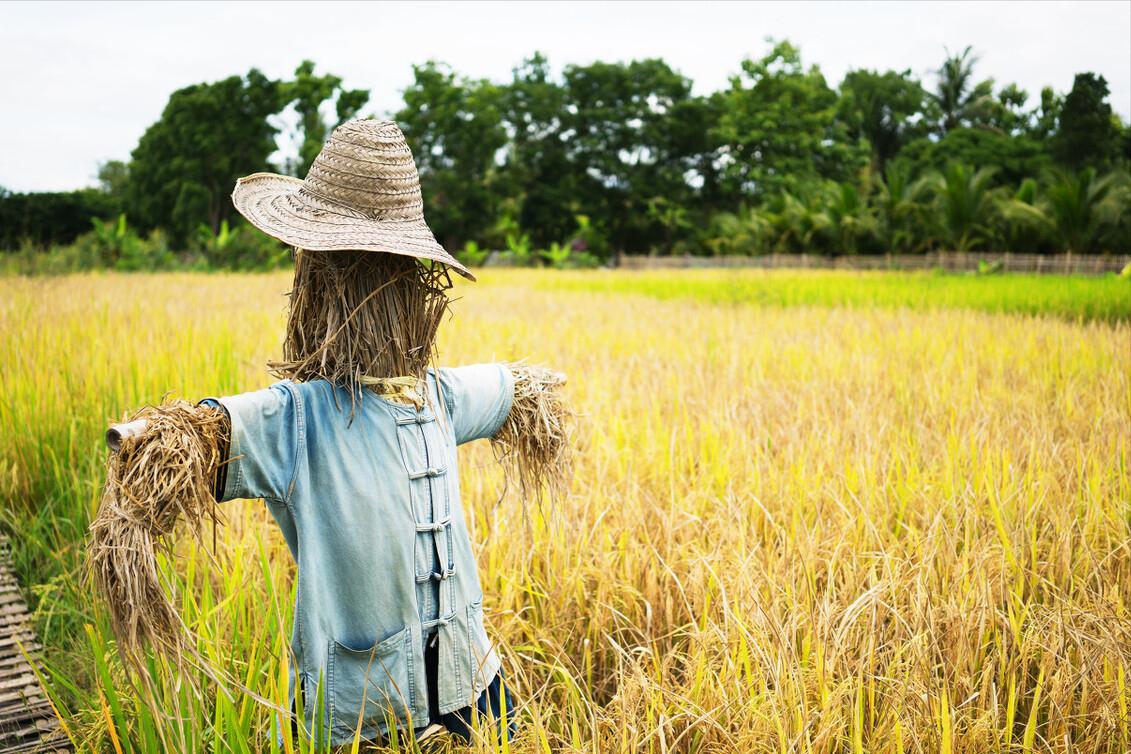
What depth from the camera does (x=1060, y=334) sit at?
489 centimetres

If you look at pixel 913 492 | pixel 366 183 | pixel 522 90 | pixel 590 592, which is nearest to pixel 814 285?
pixel 913 492

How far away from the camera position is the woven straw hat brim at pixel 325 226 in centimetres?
103

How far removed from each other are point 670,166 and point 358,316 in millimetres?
31922

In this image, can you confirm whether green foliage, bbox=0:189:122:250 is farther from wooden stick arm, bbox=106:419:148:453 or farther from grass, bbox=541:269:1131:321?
wooden stick arm, bbox=106:419:148:453

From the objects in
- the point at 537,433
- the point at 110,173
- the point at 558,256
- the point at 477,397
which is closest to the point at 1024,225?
the point at 558,256

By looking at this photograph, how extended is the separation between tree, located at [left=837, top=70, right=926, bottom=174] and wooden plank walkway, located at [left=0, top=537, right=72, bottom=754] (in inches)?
1496

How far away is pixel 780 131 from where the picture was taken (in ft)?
93.5

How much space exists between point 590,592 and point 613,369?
2476 mm

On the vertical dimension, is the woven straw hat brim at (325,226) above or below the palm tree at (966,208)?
below

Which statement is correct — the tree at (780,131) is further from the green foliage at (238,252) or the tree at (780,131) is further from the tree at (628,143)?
the green foliage at (238,252)

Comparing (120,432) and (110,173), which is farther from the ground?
(110,173)

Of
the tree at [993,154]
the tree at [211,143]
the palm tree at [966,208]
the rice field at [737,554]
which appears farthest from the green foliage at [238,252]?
the tree at [993,154]

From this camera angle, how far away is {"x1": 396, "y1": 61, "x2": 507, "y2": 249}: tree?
997 inches

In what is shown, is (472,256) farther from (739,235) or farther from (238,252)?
(739,235)
